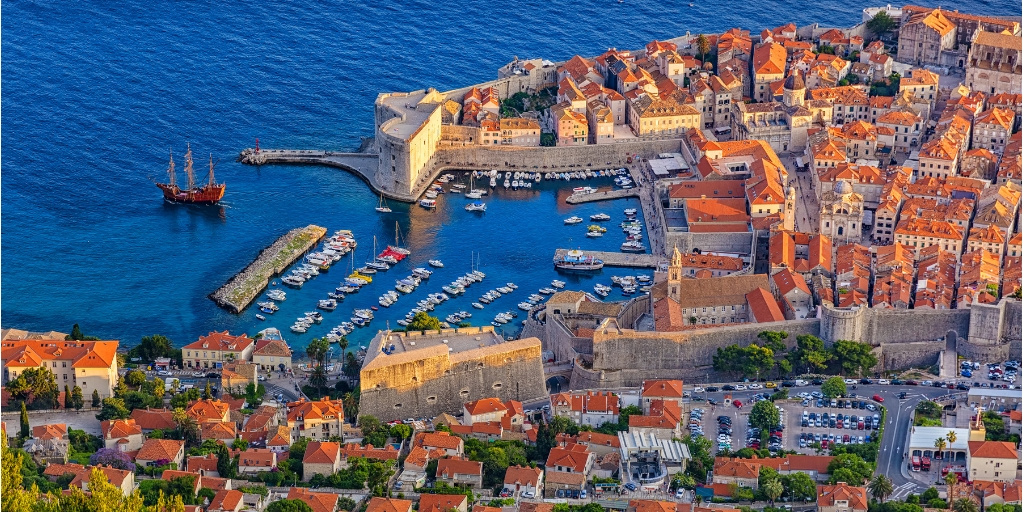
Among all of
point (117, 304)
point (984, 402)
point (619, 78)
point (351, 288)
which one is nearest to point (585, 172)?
point (619, 78)

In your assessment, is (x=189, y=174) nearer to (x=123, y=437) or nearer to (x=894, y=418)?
(x=123, y=437)

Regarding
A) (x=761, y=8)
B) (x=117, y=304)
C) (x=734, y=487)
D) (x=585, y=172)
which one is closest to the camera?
(x=734, y=487)

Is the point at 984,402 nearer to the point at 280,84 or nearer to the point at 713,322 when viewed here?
the point at 713,322

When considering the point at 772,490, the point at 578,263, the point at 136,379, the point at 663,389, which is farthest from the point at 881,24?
the point at 136,379

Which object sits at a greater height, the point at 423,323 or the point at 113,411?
the point at 423,323

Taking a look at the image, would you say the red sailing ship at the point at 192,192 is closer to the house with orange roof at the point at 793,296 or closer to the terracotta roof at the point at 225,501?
the house with orange roof at the point at 793,296

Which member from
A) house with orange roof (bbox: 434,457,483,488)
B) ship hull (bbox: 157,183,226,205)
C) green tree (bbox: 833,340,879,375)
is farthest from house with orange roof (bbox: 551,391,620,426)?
ship hull (bbox: 157,183,226,205)
